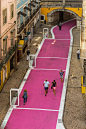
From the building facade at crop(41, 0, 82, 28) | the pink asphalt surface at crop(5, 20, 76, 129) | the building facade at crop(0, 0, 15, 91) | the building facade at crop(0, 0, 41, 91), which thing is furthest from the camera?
the building facade at crop(41, 0, 82, 28)

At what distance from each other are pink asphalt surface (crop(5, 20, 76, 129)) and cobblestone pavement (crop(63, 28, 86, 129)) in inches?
39.4

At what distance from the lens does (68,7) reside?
70.2 metres

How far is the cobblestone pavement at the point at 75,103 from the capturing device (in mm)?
32125

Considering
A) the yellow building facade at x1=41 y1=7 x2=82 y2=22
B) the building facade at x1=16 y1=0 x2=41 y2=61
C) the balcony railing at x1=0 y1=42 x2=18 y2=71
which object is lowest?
the balcony railing at x1=0 y1=42 x2=18 y2=71

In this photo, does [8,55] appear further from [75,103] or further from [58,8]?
[58,8]

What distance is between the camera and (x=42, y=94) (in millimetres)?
37969

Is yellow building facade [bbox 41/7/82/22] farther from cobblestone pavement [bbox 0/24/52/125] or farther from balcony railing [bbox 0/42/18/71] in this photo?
balcony railing [bbox 0/42/18/71]

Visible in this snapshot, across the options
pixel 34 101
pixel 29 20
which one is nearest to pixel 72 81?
pixel 34 101

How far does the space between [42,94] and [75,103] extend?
397 cm

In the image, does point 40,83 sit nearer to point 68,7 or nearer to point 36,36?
point 36,36

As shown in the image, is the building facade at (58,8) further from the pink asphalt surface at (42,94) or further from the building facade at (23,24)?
the pink asphalt surface at (42,94)

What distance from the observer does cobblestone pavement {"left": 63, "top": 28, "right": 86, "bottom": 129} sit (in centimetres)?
3212

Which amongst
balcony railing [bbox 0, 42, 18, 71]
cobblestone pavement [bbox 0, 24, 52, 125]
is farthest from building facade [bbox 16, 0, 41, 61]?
balcony railing [bbox 0, 42, 18, 71]

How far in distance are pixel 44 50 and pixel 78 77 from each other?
1211 cm
